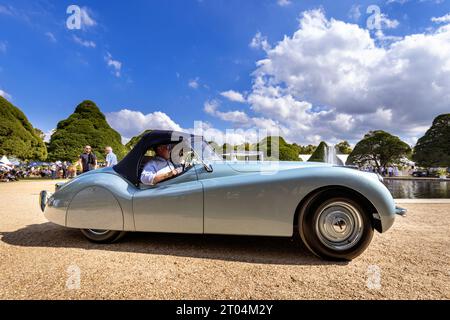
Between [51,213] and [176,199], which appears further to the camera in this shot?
[51,213]

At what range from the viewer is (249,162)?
10.7 feet

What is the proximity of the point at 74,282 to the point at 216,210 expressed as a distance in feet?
4.91

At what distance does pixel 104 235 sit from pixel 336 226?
2.90 m

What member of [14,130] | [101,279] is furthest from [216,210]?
[14,130]

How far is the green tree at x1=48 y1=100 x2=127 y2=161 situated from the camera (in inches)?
1116

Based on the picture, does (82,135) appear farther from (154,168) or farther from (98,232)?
(154,168)

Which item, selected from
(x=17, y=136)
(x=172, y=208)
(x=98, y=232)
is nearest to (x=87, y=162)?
(x=98, y=232)

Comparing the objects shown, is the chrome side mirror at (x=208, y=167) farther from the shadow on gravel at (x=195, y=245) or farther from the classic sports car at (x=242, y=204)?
the shadow on gravel at (x=195, y=245)

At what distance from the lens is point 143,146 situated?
3396 mm

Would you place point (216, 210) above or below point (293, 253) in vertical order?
above

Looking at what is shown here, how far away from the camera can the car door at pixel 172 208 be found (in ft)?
9.30

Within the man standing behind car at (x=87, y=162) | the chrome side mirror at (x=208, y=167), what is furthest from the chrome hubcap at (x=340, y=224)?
the man standing behind car at (x=87, y=162)

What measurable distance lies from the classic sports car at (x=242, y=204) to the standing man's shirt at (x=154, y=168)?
0.12m
